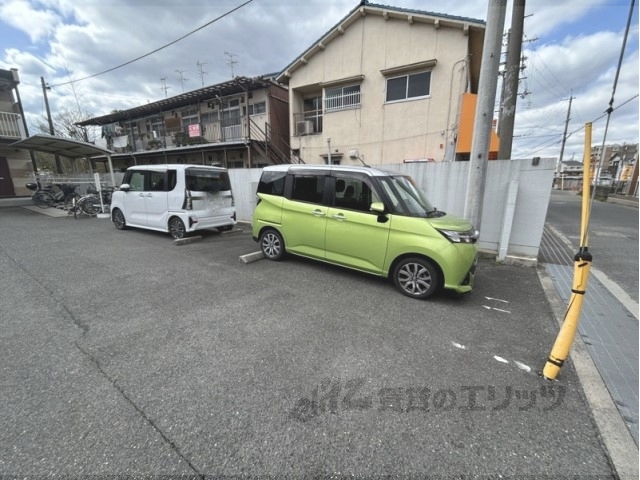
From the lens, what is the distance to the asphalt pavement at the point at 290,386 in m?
1.66

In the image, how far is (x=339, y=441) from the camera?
5.80 ft

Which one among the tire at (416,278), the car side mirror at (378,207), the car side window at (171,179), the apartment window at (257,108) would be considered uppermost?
the apartment window at (257,108)

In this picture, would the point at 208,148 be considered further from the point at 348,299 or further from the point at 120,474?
the point at 120,474

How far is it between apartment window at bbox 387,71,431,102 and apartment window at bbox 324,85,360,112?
1.44 m

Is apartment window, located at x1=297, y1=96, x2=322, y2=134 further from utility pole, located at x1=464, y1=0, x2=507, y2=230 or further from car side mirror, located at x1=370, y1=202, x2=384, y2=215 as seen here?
car side mirror, located at x1=370, y1=202, x2=384, y2=215

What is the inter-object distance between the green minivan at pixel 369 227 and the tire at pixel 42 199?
1359 cm

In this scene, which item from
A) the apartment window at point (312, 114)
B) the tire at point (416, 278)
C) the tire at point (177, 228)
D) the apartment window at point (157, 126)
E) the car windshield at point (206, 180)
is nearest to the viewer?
the tire at point (416, 278)

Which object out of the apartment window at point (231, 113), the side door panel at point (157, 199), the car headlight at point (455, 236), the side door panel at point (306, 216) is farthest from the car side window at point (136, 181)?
the apartment window at point (231, 113)

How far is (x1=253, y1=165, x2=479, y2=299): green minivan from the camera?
3.70 metres

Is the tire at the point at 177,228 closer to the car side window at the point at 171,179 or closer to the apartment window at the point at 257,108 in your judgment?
the car side window at the point at 171,179

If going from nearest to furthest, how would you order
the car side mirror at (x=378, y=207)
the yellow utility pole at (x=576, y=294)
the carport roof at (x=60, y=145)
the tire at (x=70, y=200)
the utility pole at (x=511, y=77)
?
the yellow utility pole at (x=576, y=294)
the car side mirror at (x=378, y=207)
the utility pole at (x=511, y=77)
the carport roof at (x=60, y=145)
the tire at (x=70, y=200)

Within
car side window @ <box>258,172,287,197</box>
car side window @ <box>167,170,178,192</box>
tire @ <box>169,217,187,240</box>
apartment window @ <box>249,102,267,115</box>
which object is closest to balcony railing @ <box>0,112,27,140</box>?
apartment window @ <box>249,102,267,115</box>

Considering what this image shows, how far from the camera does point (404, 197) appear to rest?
13.8ft

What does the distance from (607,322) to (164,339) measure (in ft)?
17.4
